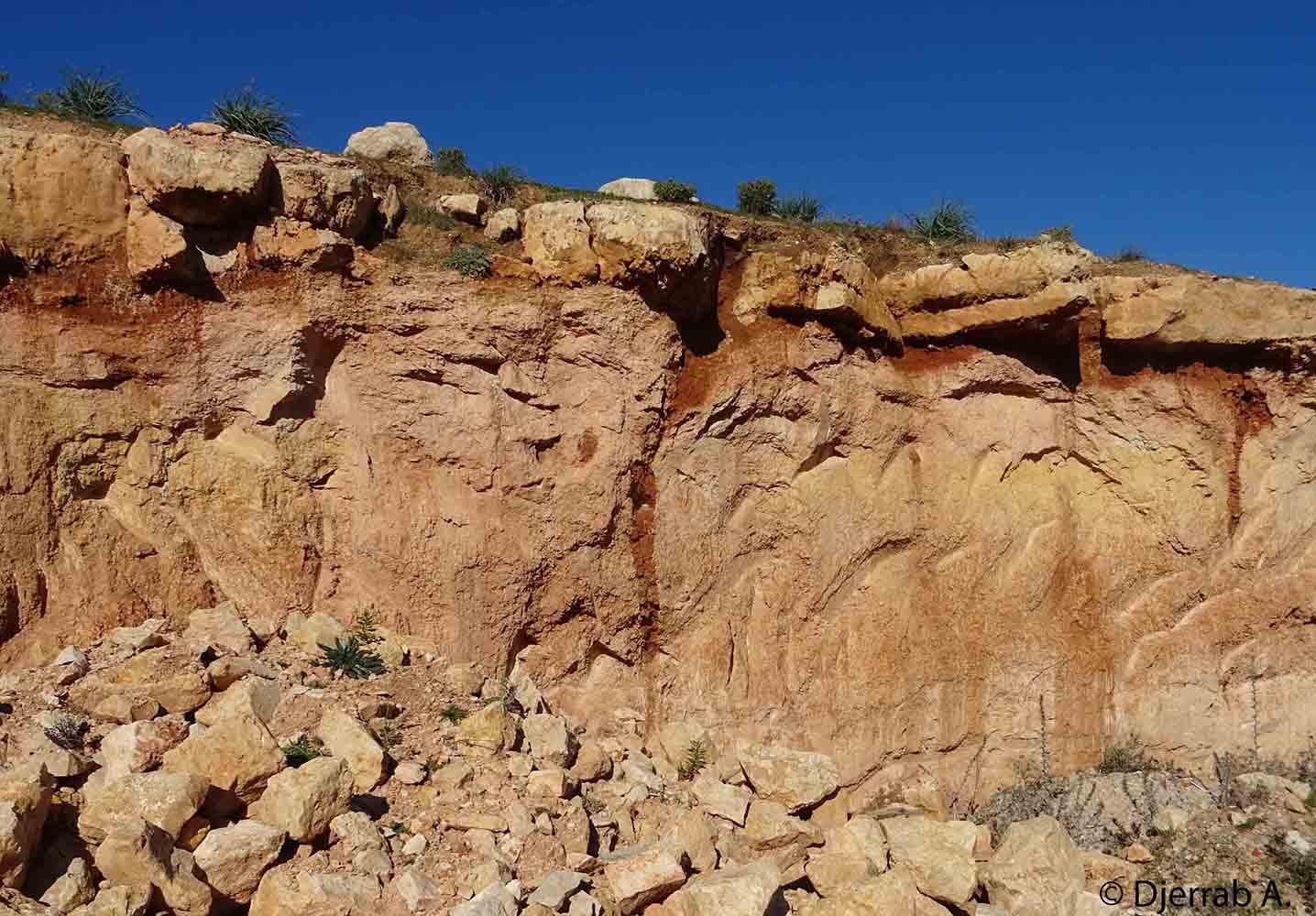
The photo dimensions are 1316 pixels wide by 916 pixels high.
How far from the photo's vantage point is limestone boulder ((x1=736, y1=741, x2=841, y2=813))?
8.38 m

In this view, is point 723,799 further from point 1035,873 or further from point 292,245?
point 292,245

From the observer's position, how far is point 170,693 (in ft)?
21.8

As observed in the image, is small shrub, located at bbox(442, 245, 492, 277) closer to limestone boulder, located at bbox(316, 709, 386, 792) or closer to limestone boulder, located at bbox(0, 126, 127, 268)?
limestone boulder, located at bbox(0, 126, 127, 268)

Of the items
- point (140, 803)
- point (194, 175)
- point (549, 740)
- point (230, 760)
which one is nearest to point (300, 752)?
point (230, 760)

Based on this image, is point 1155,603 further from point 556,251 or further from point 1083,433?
point 556,251

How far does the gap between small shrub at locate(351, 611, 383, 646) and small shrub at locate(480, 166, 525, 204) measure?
4374 mm

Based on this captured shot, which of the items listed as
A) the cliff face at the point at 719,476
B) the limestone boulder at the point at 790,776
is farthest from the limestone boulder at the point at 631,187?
the limestone boulder at the point at 790,776

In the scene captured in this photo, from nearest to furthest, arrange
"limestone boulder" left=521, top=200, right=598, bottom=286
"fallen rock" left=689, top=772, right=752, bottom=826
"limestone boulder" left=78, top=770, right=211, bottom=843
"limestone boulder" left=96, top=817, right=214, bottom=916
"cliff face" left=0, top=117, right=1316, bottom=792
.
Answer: "limestone boulder" left=96, top=817, right=214, bottom=916, "limestone boulder" left=78, top=770, right=211, bottom=843, "cliff face" left=0, top=117, right=1316, bottom=792, "fallen rock" left=689, top=772, right=752, bottom=826, "limestone boulder" left=521, top=200, right=598, bottom=286

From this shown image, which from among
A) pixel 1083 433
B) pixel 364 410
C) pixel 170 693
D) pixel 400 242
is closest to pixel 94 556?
pixel 170 693

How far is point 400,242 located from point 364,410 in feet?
5.27

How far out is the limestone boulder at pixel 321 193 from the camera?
805 cm

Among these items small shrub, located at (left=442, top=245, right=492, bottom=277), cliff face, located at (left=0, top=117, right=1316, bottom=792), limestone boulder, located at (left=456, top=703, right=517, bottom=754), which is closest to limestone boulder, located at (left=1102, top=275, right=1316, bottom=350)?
cliff face, located at (left=0, top=117, right=1316, bottom=792)

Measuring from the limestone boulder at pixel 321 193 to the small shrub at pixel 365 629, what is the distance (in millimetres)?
3276

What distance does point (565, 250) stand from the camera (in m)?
8.59
